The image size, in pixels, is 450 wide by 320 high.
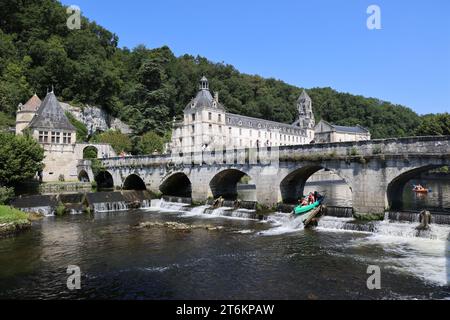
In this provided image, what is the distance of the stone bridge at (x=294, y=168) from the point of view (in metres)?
24.8

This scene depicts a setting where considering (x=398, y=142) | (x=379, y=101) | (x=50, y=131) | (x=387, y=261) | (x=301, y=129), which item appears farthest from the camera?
(x=379, y=101)

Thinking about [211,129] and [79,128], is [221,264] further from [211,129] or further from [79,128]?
[211,129]

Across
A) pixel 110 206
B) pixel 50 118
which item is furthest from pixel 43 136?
pixel 110 206

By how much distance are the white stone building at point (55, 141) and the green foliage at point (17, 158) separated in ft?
44.5

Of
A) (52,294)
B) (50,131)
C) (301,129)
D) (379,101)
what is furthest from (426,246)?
(379,101)

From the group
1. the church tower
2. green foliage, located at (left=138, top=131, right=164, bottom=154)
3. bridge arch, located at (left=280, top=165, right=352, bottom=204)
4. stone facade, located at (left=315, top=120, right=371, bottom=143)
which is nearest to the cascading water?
bridge arch, located at (left=280, top=165, right=352, bottom=204)

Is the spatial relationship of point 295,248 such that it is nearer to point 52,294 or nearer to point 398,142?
point 398,142

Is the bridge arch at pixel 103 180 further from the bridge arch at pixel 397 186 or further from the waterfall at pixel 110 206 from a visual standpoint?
the bridge arch at pixel 397 186

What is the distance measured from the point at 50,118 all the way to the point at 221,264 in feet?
155

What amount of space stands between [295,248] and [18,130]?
5577cm

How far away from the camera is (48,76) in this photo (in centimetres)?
7456

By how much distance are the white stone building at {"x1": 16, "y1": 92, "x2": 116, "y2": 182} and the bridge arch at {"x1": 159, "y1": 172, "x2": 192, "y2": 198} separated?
18.0 metres
